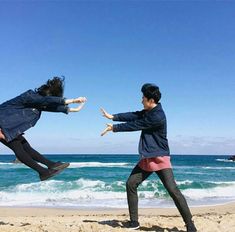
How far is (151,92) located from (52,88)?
138 cm

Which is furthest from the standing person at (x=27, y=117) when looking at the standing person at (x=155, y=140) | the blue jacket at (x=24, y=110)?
the standing person at (x=155, y=140)

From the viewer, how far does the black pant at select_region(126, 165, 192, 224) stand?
6076 mm

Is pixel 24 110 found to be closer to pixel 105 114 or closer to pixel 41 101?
pixel 41 101

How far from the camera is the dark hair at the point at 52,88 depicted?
614 centimetres

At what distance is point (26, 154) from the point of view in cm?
604

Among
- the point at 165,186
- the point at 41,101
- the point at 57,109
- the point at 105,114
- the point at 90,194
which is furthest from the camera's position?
the point at 90,194

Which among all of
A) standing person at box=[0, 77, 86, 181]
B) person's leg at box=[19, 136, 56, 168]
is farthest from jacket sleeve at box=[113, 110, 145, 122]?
person's leg at box=[19, 136, 56, 168]

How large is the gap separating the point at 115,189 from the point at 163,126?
15.2 meters

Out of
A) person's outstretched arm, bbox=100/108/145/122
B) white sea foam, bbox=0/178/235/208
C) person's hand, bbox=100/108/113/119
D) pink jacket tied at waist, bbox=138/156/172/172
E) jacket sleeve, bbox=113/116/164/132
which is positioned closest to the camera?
jacket sleeve, bbox=113/116/164/132

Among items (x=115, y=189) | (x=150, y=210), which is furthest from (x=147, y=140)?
(x=115, y=189)

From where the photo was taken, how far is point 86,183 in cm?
2317

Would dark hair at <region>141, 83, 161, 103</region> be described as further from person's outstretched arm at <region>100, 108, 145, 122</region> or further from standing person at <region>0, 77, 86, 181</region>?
standing person at <region>0, 77, 86, 181</region>

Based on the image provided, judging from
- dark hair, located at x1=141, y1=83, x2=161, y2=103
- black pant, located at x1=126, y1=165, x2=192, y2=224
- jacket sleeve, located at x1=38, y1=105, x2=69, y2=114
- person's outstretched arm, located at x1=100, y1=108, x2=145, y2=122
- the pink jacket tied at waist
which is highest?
dark hair, located at x1=141, y1=83, x2=161, y2=103

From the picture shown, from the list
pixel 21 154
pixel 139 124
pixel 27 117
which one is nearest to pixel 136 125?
pixel 139 124
